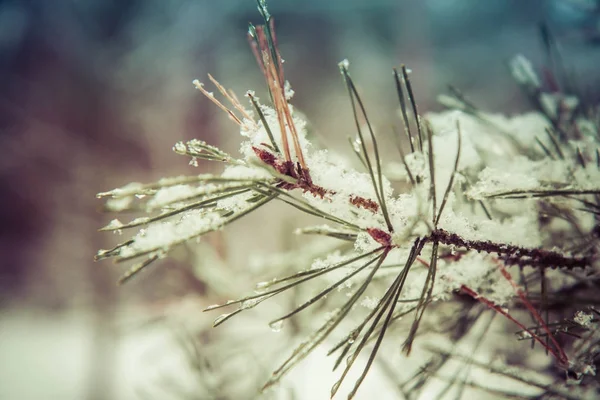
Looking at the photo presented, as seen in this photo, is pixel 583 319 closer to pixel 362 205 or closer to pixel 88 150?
pixel 362 205

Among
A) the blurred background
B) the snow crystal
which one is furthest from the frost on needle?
the blurred background

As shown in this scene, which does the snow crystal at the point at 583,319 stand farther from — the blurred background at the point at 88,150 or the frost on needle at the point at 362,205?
the blurred background at the point at 88,150

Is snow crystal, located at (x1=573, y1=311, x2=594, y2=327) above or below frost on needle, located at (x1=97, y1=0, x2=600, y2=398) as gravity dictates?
below

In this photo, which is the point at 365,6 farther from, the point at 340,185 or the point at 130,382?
the point at 340,185

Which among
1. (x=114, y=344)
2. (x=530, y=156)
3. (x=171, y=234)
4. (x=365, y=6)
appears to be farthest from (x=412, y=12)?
(x=171, y=234)

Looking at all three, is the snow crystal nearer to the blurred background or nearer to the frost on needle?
the frost on needle

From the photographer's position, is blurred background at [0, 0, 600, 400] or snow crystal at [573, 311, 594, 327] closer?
snow crystal at [573, 311, 594, 327]

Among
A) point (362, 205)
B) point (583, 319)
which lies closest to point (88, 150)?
point (362, 205)

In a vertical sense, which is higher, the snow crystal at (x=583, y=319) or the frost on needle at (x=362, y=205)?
the frost on needle at (x=362, y=205)

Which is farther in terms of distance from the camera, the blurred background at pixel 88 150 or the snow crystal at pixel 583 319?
the blurred background at pixel 88 150

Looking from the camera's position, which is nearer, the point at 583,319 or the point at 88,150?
the point at 583,319

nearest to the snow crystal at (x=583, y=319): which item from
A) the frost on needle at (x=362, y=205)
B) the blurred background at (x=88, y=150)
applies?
the frost on needle at (x=362, y=205)
